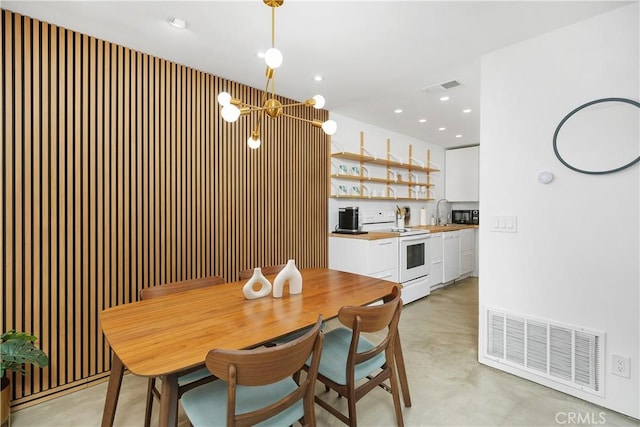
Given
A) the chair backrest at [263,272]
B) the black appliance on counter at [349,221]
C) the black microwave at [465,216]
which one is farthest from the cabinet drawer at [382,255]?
the black microwave at [465,216]

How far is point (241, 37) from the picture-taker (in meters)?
2.25

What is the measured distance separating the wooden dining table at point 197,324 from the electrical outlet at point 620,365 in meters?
1.32

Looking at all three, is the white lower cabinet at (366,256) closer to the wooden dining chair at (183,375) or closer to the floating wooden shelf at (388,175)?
the floating wooden shelf at (388,175)

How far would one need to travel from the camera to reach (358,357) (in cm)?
157

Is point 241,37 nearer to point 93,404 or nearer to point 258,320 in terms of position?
point 258,320

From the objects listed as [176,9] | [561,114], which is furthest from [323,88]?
[561,114]

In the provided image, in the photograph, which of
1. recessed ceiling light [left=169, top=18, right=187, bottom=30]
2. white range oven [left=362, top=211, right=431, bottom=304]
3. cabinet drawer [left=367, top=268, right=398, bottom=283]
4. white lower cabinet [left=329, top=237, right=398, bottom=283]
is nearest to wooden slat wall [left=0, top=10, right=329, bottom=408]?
recessed ceiling light [left=169, top=18, right=187, bottom=30]

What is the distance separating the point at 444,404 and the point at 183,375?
65.4 inches

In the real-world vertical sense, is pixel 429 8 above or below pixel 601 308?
above

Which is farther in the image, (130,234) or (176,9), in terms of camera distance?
(130,234)

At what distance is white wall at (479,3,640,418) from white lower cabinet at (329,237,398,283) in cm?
132

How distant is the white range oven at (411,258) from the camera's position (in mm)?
4051

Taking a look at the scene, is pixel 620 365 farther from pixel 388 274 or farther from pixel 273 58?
pixel 273 58

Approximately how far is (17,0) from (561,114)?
3.65 meters
